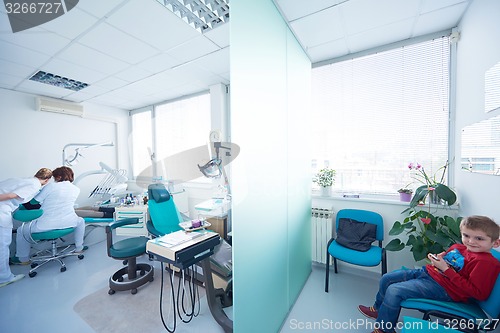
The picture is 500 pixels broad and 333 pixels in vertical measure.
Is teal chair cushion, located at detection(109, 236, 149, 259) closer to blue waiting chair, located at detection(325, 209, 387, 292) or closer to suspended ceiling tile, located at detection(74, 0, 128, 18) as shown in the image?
blue waiting chair, located at detection(325, 209, 387, 292)

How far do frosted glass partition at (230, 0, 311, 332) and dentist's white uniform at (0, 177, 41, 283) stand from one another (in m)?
3.06

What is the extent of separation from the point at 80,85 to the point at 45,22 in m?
1.66

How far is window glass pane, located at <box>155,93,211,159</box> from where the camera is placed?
11.9 ft

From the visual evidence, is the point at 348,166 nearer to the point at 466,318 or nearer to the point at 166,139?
the point at 466,318

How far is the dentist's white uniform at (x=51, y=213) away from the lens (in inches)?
106

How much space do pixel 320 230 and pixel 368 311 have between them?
0.88 m

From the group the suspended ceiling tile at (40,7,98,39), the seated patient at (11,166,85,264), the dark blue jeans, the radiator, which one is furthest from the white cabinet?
the dark blue jeans

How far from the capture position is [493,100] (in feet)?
4.35

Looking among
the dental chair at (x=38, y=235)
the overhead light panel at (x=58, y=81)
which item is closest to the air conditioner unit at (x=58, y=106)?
the overhead light panel at (x=58, y=81)

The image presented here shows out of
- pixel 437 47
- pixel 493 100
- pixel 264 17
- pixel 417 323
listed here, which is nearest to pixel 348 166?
pixel 493 100

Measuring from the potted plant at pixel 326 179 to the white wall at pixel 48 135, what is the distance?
14.3 feet

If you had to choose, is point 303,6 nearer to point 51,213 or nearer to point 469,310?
point 469,310

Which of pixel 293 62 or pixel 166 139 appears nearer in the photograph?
pixel 293 62

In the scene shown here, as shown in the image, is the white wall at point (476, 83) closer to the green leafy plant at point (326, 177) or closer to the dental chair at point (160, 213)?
the green leafy plant at point (326, 177)
